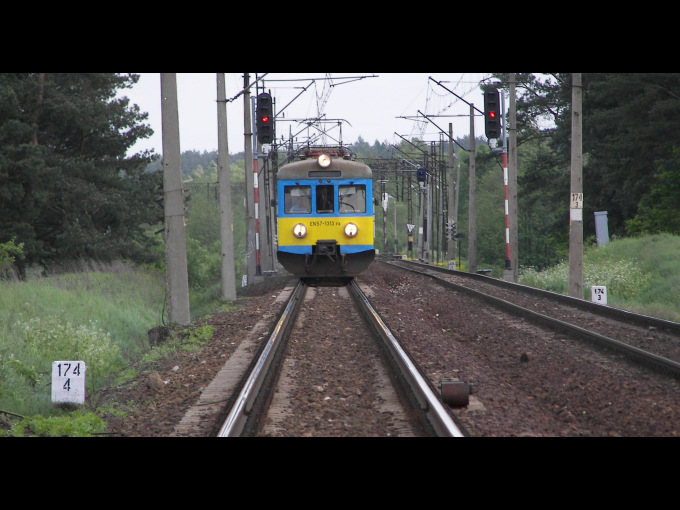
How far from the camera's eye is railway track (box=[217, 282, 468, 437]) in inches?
221

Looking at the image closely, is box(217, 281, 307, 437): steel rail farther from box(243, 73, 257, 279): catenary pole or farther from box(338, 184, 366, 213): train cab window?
box(243, 73, 257, 279): catenary pole

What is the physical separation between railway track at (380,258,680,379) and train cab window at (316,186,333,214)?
411 centimetres

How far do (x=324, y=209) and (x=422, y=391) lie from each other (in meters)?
12.3

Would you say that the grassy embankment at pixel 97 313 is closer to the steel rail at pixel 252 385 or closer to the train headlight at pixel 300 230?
the steel rail at pixel 252 385

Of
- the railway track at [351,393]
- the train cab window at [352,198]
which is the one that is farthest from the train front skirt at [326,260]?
the railway track at [351,393]

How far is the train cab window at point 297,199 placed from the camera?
1812cm

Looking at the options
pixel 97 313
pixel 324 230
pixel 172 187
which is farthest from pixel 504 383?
pixel 324 230

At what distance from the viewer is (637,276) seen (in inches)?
806

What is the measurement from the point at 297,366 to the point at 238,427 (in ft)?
9.68

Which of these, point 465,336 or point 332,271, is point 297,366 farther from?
point 332,271

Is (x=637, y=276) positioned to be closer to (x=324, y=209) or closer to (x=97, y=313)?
(x=324, y=209)
